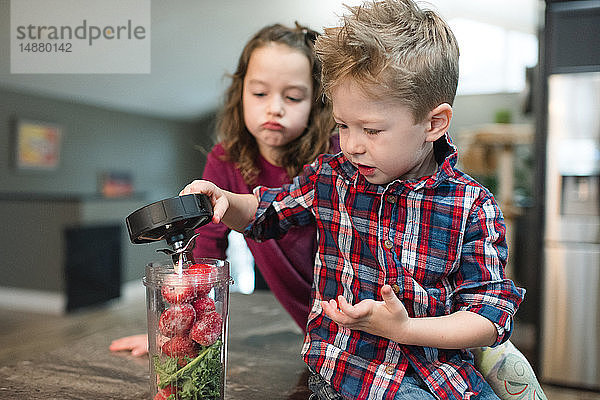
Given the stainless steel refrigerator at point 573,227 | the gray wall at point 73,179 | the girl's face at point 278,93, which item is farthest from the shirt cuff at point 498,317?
the gray wall at point 73,179

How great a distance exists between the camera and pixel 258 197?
94cm

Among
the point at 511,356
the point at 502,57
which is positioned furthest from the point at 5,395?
the point at 502,57

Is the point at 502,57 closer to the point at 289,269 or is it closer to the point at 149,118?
the point at 149,118

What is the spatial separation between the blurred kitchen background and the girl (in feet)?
0.40

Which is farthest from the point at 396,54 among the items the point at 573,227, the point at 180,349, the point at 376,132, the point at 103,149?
the point at 103,149

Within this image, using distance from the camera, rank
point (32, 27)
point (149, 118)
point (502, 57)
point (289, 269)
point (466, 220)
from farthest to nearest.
Answer: point (502, 57) → point (149, 118) → point (32, 27) → point (289, 269) → point (466, 220)

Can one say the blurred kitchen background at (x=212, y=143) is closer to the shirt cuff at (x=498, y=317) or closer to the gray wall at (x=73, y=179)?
the gray wall at (x=73, y=179)

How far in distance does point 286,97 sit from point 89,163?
3.48 metres

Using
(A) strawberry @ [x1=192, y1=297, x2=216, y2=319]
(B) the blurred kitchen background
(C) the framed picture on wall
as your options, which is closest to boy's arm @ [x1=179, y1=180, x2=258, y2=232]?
(A) strawberry @ [x1=192, y1=297, x2=216, y2=319]

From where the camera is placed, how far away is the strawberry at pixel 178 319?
2.36 feet

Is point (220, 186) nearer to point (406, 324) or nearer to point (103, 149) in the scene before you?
point (406, 324)

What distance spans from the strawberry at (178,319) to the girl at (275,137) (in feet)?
1.62

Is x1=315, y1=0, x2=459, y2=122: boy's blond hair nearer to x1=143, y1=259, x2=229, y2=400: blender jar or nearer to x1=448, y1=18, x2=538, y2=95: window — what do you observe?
x1=143, y1=259, x2=229, y2=400: blender jar

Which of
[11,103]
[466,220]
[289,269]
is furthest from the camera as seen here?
[11,103]
